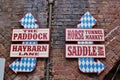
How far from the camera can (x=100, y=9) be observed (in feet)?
18.3

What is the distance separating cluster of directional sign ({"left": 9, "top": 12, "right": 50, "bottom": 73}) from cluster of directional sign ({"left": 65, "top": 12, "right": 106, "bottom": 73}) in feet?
1.65

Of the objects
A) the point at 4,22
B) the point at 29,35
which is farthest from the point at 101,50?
the point at 4,22

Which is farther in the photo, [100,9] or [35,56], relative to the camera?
[100,9]

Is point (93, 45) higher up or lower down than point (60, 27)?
lower down

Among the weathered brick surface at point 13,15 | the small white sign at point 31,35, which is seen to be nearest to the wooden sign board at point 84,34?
the small white sign at point 31,35

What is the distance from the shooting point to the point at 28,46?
521 centimetres

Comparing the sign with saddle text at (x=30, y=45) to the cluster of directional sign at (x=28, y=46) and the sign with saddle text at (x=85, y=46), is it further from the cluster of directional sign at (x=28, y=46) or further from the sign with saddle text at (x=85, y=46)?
the sign with saddle text at (x=85, y=46)

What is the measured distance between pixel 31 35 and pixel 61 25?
68 cm

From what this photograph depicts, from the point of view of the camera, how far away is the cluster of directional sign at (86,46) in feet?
16.4

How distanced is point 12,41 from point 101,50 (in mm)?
1851

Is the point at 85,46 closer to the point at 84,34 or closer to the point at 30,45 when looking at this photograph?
the point at 84,34

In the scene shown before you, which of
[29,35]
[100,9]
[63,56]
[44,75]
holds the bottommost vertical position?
[44,75]

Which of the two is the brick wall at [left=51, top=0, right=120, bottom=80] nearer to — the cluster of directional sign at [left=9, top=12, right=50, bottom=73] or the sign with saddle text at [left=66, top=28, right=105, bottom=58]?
the sign with saddle text at [left=66, top=28, right=105, bottom=58]

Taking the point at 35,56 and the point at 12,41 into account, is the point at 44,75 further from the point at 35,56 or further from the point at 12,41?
the point at 12,41
